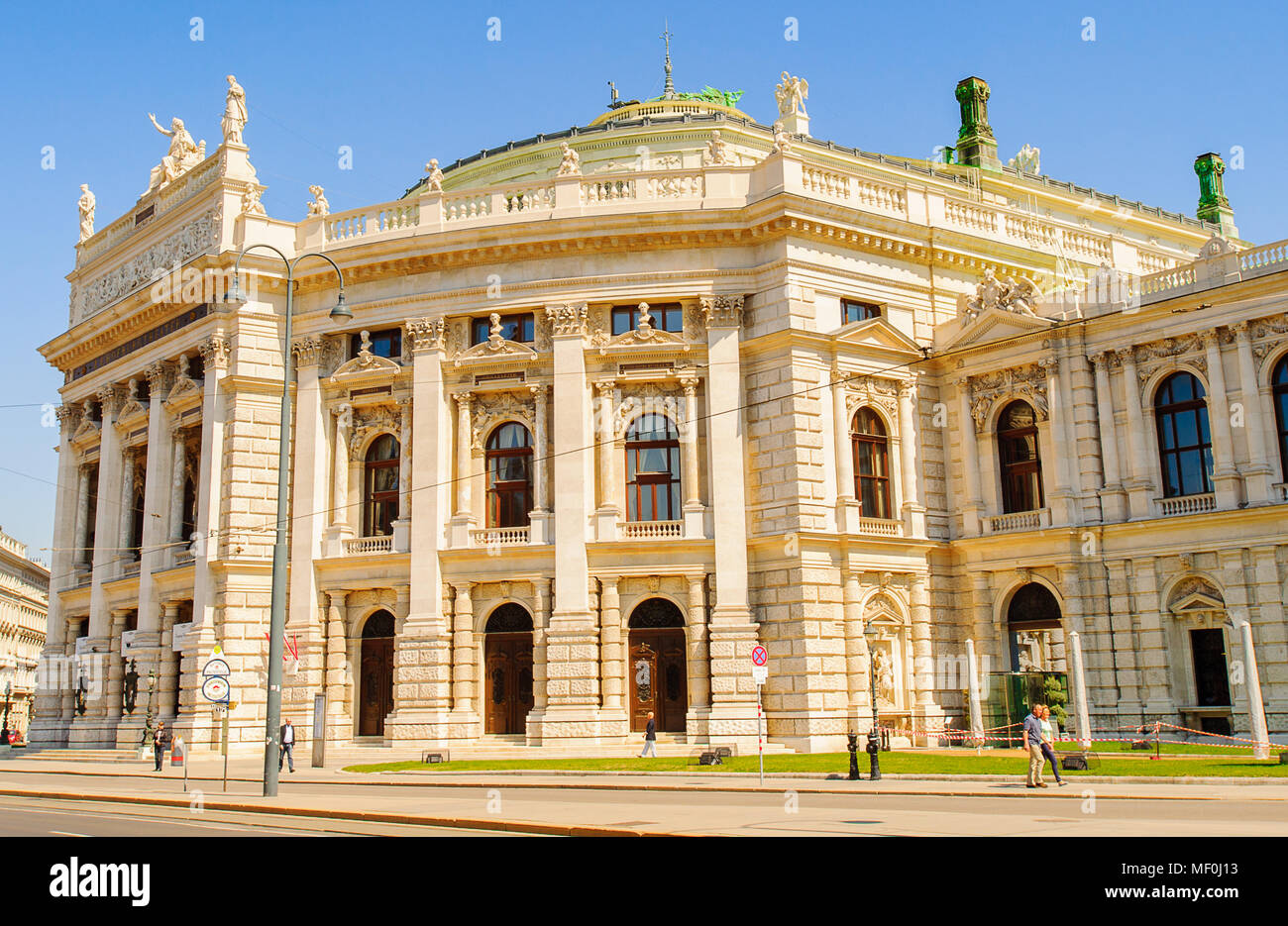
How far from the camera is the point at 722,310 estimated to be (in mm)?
41156

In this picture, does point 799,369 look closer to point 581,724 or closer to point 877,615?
point 877,615

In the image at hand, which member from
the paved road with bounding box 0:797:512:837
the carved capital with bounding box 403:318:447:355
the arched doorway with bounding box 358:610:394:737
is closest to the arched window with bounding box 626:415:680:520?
the carved capital with bounding box 403:318:447:355

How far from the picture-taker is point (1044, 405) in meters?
40.1

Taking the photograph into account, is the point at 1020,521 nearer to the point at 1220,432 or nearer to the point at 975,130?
the point at 1220,432

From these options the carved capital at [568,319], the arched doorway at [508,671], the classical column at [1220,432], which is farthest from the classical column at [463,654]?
the classical column at [1220,432]

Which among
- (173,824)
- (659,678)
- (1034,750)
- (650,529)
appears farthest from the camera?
(650,529)

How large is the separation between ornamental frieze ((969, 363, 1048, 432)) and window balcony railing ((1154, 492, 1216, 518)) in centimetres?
467

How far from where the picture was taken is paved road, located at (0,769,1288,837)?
16.4 meters

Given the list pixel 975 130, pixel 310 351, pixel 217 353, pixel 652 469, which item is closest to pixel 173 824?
pixel 652 469

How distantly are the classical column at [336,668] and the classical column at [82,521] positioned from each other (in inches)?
704

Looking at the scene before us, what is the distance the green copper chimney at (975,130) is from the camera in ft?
201

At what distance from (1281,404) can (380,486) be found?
29.7 m

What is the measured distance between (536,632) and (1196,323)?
22.7m

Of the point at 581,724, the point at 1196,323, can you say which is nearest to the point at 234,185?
the point at 581,724
